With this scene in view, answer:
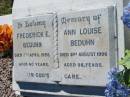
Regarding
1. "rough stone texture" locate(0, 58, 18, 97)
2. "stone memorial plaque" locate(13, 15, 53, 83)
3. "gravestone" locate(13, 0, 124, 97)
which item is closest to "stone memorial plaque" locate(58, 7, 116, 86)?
"gravestone" locate(13, 0, 124, 97)

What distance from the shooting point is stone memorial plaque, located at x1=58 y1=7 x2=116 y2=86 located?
5.17 metres

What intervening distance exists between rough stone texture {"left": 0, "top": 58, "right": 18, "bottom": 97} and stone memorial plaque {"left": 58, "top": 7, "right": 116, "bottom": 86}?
67.6 inches

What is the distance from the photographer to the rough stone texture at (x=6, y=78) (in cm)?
732

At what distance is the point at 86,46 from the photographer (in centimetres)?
542

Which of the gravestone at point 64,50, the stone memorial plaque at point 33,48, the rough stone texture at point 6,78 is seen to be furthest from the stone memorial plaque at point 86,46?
the rough stone texture at point 6,78

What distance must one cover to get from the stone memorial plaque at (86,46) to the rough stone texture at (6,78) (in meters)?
1.72

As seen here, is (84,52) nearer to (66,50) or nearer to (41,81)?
(66,50)

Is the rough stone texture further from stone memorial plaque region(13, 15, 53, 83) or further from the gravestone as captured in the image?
stone memorial plaque region(13, 15, 53, 83)

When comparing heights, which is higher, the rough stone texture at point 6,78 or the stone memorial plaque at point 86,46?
the stone memorial plaque at point 86,46

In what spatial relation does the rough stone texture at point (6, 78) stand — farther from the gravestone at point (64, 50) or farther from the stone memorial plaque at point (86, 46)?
the stone memorial plaque at point (86, 46)

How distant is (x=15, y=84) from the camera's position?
674 cm

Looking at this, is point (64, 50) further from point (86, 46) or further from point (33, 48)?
point (33, 48)

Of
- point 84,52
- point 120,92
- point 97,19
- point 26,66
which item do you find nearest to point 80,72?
point 84,52

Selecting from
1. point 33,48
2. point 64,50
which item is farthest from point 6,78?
point 64,50
